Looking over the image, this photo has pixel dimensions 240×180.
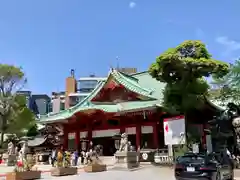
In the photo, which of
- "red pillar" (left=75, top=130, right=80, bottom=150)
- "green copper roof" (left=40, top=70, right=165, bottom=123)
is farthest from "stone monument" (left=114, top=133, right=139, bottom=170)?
"red pillar" (left=75, top=130, right=80, bottom=150)

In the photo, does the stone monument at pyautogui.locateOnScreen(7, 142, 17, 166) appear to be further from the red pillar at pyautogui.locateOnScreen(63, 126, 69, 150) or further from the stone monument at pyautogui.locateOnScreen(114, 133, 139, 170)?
the stone monument at pyautogui.locateOnScreen(114, 133, 139, 170)

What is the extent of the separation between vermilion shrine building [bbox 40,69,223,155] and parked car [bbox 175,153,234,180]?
1311 cm

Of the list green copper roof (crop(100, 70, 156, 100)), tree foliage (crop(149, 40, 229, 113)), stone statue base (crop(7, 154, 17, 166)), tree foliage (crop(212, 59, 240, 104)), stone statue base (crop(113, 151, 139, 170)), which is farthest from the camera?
stone statue base (crop(7, 154, 17, 166))

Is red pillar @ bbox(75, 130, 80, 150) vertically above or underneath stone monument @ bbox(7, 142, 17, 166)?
above

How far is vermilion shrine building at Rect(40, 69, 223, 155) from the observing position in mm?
31047

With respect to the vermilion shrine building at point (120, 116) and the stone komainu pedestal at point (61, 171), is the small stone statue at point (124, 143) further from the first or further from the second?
the vermilion shrine building at point (120, 116)

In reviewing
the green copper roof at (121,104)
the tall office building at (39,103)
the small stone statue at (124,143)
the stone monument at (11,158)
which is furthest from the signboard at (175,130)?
the tall office building at (39,103)

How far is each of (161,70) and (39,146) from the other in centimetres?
A: 2258

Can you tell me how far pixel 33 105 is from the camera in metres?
105

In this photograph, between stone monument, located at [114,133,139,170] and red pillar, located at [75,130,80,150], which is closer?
stone monument, located at [114,133,139,170]

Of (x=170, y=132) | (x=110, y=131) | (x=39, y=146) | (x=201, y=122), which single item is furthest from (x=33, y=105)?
(x=170, y=132)

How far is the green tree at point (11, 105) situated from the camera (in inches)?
1774

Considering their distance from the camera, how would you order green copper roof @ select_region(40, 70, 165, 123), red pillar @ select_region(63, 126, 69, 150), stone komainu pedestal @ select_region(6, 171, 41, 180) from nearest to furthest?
stone komainu pedestal @ select_region(6, 171, 41, 180), green copper roof @ select_region(40, 70, 165, 123), red pillar @ select_region(63, 126, 69, 150)

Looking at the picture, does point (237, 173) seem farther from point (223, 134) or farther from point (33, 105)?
point (33, 105)
